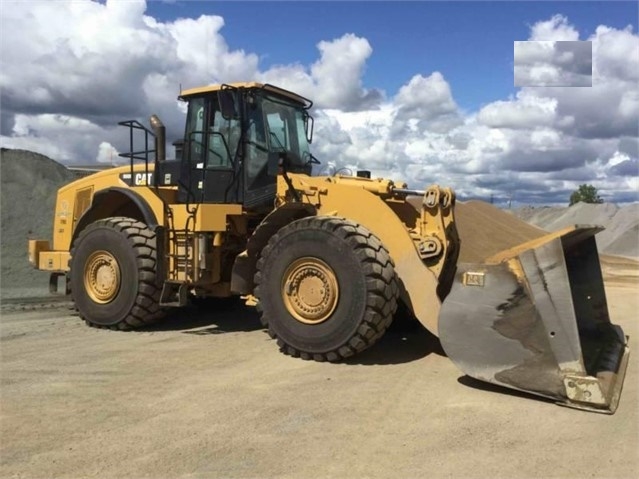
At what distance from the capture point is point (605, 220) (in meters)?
38.9

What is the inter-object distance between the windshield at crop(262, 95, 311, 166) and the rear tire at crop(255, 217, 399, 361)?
64.1 inches

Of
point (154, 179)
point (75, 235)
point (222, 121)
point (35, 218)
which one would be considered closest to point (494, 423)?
point (222, 121)

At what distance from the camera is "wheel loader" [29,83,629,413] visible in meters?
4.70

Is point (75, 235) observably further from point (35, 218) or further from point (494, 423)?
point (35, 218)

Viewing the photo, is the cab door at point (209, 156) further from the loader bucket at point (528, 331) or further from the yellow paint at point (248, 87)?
the loader bucket at point (528, 331)

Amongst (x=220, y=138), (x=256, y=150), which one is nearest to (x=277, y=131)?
(x=256, y=150)

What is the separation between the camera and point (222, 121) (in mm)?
7461

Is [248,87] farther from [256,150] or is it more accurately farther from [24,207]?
[24,207]

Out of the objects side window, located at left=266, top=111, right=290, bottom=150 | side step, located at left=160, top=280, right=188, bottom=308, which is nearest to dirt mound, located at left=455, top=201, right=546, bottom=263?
side window, located at left=266, top=111, right=290, bottom=150

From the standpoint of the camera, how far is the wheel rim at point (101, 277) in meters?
7.70

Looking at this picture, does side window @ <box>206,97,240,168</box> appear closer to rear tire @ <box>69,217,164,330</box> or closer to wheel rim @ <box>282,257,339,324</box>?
rear tire @ <box>69,217,164,330</box>

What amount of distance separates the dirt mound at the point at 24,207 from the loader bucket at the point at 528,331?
10.5 m

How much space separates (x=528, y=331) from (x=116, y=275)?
195 inches

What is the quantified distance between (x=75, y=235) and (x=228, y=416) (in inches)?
203
